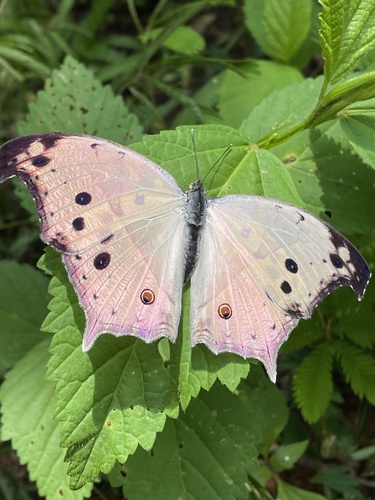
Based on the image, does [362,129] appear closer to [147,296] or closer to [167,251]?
[167,251]

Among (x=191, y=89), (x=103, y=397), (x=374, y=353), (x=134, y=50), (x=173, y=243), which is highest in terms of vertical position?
(x=134, y=50)

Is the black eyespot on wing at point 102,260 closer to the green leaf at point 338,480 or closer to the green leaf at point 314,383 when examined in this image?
the green leaf at point 314,383

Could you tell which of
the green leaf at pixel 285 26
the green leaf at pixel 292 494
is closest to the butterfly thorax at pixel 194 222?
the green leaf at pixel 292 494

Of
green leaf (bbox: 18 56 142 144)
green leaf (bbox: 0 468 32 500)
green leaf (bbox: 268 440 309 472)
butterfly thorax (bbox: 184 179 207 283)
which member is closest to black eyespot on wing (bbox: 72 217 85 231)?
butterfly thorax (bbox: 184 179 207 283)

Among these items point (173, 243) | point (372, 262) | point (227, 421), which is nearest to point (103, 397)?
point (173, 243)

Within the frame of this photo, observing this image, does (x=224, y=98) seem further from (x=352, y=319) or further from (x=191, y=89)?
(x=352, y=319)

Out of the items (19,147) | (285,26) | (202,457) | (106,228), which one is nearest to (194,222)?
(106,228)
